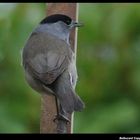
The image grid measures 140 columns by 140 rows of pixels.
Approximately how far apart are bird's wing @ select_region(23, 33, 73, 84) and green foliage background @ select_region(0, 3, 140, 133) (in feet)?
0.23

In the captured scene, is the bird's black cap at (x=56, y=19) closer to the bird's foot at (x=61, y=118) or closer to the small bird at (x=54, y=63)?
the small bird at (x=54, y=63)

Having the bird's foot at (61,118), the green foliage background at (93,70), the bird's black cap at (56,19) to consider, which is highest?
the bird's black cap at (56,19)

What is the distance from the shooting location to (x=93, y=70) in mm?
4316

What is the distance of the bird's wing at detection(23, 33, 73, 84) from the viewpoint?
414 centimetres

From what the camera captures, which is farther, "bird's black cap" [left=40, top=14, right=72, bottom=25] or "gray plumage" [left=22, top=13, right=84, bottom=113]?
"bird's black cap" [left=40, top=14, right=72, bottom=25]

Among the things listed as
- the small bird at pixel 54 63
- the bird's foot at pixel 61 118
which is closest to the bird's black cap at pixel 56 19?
the small bird at pixel 54 63

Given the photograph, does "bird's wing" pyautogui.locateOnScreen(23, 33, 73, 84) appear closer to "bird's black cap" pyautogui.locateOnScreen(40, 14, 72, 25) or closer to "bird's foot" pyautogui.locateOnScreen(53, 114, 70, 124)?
"bird's black cap" pyautogui.locateOnScreen(40, 14, 72, 25)

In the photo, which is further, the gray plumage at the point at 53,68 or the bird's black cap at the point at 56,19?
the bird's black cap at the point at 56,19

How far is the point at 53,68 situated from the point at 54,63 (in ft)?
0.08

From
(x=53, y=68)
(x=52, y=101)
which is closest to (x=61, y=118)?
(x=52, y=101)

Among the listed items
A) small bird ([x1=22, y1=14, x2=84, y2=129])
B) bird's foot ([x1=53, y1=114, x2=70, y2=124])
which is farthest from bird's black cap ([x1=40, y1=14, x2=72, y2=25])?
bird's foot ([x1=53, y1=114, x2=70, y2=124])

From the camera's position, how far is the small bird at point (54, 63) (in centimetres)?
414

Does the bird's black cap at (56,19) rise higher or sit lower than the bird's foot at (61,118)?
higher

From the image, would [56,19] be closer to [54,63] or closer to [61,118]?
[54,63]
